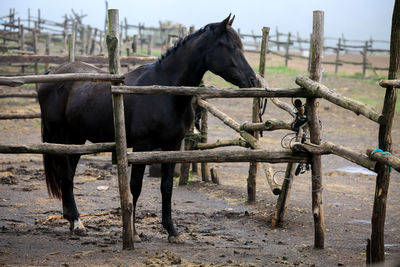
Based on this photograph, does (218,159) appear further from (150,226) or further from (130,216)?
(150,226)

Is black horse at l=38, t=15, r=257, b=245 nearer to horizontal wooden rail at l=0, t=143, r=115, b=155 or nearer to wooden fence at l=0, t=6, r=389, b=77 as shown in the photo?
horizontal wooden rail at l=0, t=143, r=115, b=155

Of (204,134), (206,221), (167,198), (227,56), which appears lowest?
(206,221)

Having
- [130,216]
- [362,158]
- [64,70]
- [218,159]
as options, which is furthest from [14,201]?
[362,158]

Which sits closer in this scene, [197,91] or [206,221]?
[197,91]

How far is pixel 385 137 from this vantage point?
359cm

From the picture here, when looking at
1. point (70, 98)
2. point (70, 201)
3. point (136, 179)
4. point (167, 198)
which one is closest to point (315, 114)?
point (167, 198)

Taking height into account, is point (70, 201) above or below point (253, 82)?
below

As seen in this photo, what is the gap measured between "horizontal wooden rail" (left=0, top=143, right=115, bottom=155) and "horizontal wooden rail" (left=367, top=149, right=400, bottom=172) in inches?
88.1

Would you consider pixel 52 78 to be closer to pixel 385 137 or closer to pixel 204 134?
pixel 385 137

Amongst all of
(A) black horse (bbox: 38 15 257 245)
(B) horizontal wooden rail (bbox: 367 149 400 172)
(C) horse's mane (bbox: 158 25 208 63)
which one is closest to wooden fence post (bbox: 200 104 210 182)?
(A) black horse (bbox: 38 15 257 245)

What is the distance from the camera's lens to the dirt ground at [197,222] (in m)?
4.30

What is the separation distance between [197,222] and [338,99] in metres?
2.49

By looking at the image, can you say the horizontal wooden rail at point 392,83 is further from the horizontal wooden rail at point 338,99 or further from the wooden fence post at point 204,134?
the wooden fence post at point 204,134

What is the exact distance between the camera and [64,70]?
5648 millimetres
